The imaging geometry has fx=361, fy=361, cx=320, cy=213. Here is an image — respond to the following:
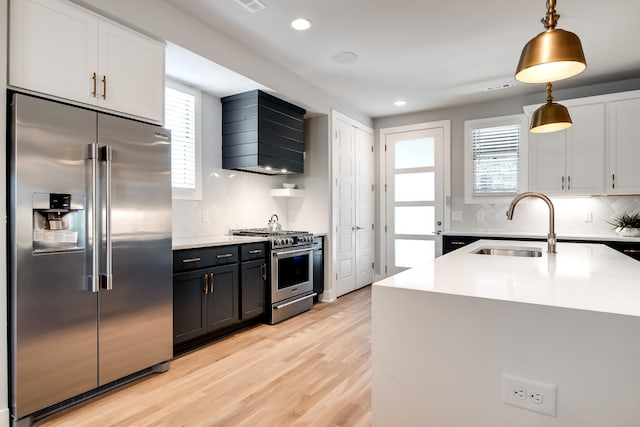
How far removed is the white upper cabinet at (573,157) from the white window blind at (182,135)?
155 inches

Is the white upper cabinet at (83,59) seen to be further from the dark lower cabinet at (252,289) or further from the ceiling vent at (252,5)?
the dark lower cabinet at (252,289)

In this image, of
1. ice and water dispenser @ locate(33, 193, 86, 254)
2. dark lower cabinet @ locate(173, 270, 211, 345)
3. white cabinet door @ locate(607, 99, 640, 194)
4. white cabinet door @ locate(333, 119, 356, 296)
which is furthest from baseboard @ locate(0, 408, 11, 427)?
white cabinet door @ locate(607, 99, 640, 194)

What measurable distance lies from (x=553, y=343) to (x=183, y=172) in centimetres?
335

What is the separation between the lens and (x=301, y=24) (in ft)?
9.62

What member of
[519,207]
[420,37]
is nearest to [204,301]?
[420,37]

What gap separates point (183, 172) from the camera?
3.59m

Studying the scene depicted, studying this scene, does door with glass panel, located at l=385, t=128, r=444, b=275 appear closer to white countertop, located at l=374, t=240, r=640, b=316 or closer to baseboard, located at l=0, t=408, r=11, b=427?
white countertop, located at l=374, t=240, r=640, b=316

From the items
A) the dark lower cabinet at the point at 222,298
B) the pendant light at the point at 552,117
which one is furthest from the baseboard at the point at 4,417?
the pendant light at the point at 552,117

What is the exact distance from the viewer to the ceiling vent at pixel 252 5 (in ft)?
8.45

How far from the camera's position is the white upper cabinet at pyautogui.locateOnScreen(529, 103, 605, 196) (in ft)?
13.3

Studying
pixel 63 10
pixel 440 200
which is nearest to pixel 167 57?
pixel 63 10

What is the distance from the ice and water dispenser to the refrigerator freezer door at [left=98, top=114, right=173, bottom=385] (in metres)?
0.13

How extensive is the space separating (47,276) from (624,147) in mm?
5287

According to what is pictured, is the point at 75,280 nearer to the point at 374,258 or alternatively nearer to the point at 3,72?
the point at 3,72
